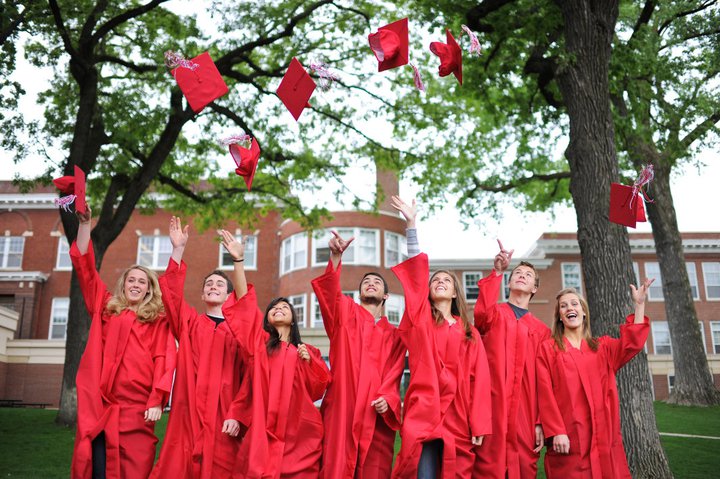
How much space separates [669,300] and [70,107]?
16.5m

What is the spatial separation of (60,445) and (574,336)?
325 inches

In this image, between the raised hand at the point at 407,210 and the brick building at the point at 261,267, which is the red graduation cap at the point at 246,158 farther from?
the brick building at the point at 261,267

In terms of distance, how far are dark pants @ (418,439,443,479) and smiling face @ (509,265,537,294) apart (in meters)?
1.56

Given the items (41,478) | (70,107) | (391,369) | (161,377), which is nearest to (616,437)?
(391,369)

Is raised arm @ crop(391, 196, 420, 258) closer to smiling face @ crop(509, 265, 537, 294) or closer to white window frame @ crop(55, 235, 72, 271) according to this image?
smiling face @ crop(509, 265, 537, 294)

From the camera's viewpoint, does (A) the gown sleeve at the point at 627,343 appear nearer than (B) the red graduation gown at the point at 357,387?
No

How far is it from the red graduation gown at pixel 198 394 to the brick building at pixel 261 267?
67.2 feet

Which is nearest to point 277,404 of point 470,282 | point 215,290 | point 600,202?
point 215,290

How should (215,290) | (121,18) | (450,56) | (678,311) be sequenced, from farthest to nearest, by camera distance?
1. (678,311)
2. (121,18)
3. (450,56)
4. (215,290)

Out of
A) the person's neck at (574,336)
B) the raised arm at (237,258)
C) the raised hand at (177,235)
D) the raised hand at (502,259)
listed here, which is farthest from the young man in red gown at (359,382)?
the person's neck at (574,336)

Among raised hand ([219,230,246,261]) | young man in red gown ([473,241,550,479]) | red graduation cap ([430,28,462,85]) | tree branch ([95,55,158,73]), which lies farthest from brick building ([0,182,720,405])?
young man in red gown ([473,241,550,479])

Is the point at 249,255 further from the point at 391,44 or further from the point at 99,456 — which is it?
the point at 99,456

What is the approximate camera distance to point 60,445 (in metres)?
9.49

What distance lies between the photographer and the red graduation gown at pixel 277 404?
4.39m
